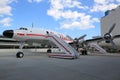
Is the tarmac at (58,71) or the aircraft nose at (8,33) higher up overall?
the aircraft nose at (8,33)

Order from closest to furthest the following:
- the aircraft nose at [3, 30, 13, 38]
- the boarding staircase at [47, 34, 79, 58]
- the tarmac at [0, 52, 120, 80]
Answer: the tarmac at [0, 52, 120, 80] → the boarding staircase at [47, 34, 79, 58] → the aircraft nose at [3, 30, 13, 38]

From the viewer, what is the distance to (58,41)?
23.6m

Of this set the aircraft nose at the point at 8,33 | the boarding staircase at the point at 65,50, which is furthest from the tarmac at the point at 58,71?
the aircraft nose at the point at 8,33

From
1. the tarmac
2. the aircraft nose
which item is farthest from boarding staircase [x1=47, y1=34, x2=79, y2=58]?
the tarmac

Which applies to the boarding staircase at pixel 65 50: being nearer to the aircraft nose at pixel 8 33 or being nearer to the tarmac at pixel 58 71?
the aircraft nose at pixel 8 33

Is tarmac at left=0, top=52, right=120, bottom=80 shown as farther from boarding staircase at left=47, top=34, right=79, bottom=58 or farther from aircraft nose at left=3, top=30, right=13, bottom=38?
aircraft nose at left=3, top=30, right=13, bottom=38

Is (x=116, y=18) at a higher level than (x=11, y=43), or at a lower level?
higher

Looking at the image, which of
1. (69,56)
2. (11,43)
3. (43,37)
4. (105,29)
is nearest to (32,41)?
(43,37)

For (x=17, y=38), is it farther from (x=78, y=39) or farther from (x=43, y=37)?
(x=78, y=39)

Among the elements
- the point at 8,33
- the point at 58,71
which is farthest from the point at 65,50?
the point at 58,71

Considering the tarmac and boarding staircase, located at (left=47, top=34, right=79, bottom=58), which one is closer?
the tarmac

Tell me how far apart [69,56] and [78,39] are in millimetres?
10889

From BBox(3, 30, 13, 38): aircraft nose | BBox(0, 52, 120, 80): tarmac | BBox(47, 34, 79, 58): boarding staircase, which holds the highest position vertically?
BBox(3, 30, 13, 38): aircraft nose

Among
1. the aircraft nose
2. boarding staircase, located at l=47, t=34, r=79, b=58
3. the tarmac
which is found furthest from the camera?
the aircraft nose
